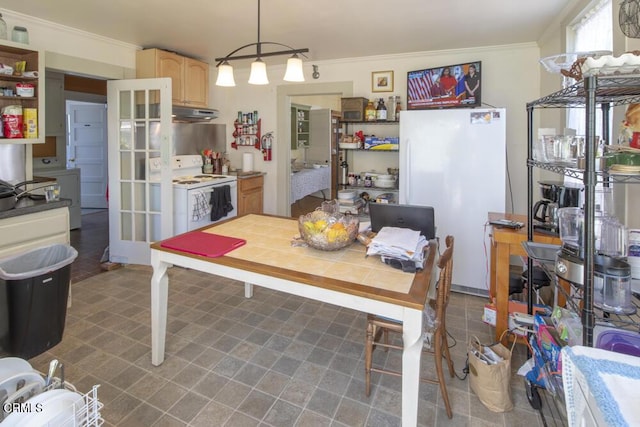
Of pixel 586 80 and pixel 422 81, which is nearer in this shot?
pixel 586 80

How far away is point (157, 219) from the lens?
3.93m

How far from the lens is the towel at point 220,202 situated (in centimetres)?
423

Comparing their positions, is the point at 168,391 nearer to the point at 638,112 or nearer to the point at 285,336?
the point at 285,336

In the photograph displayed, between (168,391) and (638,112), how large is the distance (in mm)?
2517

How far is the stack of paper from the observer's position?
164 cm

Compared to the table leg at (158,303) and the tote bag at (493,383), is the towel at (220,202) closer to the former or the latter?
the table leg at (158,303)

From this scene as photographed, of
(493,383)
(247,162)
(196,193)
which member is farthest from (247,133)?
(493,383)

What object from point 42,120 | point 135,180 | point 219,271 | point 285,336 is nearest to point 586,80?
point 219,271

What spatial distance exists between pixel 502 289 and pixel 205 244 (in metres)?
1.85

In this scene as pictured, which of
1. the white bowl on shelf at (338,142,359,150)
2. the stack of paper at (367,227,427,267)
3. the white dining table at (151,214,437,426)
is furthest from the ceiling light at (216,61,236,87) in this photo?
the white bowl on shelf at (338,142,359,150)

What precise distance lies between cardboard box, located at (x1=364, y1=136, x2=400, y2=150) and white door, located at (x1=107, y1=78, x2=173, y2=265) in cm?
212

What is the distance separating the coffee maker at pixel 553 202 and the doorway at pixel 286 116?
2.65 meters

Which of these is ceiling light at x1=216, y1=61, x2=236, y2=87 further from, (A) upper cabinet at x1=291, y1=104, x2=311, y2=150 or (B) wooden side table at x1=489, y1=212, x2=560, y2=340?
(A) upper cabinet at x1=291, y1=104, x2=311, y2=150

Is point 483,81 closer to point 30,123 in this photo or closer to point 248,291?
point 248,291
